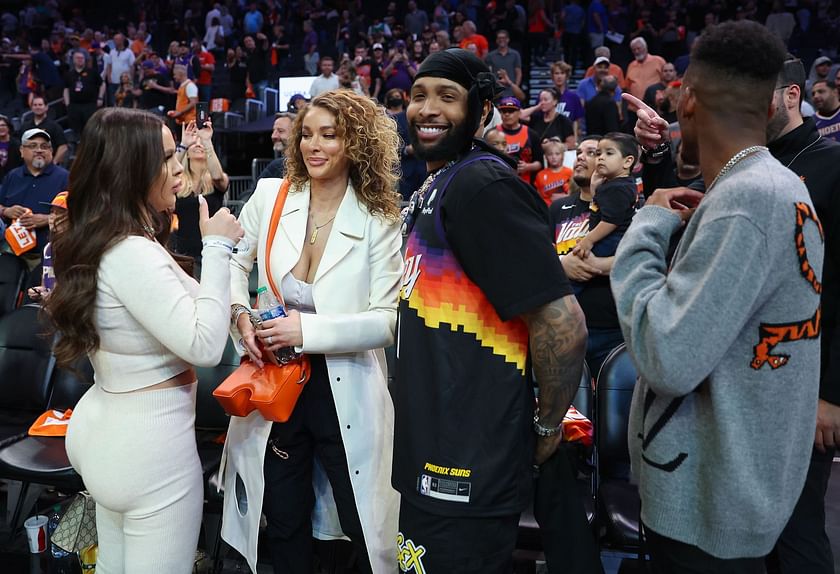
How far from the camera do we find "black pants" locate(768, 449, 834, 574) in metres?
2.18

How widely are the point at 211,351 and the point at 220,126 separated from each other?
33.4 ft

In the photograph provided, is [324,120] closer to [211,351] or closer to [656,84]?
[211,351]

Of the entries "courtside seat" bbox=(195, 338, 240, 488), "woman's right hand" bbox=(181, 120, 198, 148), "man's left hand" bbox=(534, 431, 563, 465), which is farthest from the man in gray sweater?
"courtside seat" bbox=(195, 338, 240, 488)

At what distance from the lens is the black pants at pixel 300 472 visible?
246 cm

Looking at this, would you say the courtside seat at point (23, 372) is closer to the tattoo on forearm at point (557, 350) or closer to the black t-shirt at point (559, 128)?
the tattoo on forearm at point (557, 350)

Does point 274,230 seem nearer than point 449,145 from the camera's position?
No

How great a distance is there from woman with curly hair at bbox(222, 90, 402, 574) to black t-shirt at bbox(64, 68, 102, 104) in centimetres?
1226

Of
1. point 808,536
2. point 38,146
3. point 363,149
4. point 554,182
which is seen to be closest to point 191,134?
point 363,149

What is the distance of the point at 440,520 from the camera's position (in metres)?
1.77

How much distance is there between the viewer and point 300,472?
2.51m

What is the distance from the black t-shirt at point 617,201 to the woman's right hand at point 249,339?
8.02 ft

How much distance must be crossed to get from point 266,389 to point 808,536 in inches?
66.2

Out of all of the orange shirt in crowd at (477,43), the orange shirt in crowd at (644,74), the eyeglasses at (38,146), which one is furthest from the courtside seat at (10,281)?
the orange shirt in crowd at (477,43)

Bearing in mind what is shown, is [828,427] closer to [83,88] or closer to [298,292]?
[298,292]
